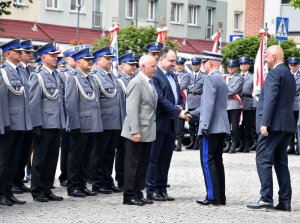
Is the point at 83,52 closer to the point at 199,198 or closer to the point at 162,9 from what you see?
the point at 199,198

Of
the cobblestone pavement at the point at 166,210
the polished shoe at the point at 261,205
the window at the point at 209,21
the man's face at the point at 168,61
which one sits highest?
the window at the point at 209,21

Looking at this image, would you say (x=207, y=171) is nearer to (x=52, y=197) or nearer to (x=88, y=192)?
(x=88, y=192)

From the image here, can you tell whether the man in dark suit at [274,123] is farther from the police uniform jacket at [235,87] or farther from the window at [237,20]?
the window at [237,20]

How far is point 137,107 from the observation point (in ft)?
44.8

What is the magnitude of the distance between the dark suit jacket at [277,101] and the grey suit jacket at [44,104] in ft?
8.98

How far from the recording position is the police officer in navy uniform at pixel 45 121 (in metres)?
13.9

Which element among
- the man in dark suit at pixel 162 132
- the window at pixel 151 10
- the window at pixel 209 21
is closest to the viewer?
the man in dark suit at pixel 162 132

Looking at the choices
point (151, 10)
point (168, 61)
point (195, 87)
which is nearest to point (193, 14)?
point (151, 10)

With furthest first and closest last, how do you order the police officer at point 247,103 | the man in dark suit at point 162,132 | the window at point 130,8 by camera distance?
Answer: the window at point 130,8 → the police officer at point 247,103 → the man in dark suit at point 162,132

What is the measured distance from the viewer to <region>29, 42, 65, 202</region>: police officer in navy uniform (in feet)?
45.6

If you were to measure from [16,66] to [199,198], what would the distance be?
3246 mm

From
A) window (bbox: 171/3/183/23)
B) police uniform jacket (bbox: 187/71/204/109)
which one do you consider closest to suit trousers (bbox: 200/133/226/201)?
police uniform jacket (bbox: 187/71/204/109)

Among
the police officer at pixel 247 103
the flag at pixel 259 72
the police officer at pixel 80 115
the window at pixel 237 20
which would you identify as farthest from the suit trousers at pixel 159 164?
the window at pixel 237 20

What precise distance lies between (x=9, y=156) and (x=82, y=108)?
1.66 meters
